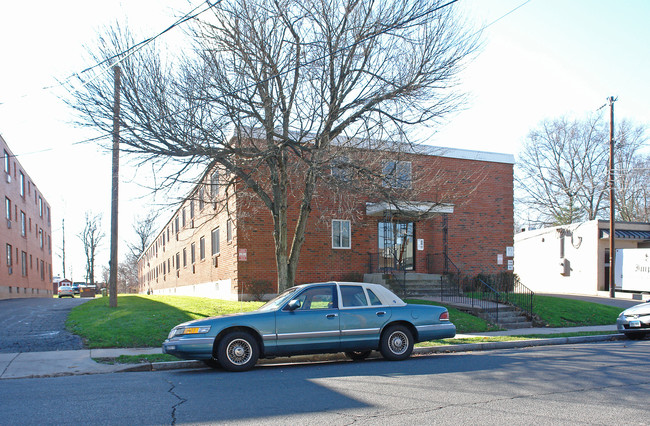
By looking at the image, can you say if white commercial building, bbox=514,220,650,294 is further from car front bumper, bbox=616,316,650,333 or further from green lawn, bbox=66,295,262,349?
green lawn, bbox=66,295,262,349

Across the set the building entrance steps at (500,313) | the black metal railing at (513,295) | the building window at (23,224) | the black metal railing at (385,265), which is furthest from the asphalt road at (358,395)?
the building window at (23,224)

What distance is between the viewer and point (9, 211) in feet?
112

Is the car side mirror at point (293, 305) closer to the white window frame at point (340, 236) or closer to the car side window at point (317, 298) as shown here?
the car side window at point (317, 298)

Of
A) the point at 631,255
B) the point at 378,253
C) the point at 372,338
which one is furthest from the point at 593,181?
the point at 372,338

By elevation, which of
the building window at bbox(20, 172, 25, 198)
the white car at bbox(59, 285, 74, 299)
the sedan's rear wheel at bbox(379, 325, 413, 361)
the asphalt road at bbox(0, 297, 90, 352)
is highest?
the building window at bbox(20, 172, 25, 198)

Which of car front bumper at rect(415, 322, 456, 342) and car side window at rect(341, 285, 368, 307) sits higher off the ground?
car side window at rect(341, 285, 368, 307)

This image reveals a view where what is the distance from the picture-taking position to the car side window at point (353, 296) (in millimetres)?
9941

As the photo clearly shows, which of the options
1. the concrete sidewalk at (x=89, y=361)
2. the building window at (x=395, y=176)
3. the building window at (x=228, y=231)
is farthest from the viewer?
the building window at (x=228, y=231)

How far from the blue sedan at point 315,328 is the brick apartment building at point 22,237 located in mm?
23399

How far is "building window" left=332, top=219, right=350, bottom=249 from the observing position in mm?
22250

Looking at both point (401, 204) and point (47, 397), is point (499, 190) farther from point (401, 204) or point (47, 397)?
point (47, 397)

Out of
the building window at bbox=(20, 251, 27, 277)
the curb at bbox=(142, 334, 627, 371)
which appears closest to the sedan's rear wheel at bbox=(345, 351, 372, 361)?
the curb at bbox=(142, 334, 627, 371)

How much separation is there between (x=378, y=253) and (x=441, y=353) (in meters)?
11.4

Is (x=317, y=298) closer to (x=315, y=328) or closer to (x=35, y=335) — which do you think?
(x=315, y=328)
